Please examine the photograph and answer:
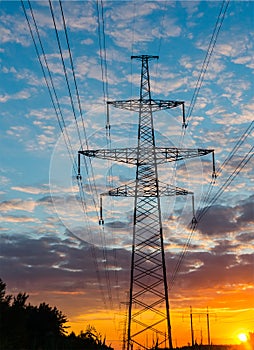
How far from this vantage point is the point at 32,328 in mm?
81125

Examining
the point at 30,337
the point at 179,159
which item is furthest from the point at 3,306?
the point at 179,159

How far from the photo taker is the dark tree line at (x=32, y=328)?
59.8m

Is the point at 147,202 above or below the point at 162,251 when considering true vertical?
above

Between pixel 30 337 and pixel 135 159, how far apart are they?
171 ft

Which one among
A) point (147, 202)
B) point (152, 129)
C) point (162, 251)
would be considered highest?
point (152, 129)

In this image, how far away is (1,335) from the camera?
5675cm

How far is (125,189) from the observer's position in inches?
1252

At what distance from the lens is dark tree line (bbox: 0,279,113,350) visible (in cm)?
5981

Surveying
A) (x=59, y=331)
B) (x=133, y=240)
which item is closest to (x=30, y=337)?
(x=59, y=331)

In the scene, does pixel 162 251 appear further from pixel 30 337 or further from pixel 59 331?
pixel 59 331

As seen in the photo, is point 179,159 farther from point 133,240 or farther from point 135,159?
point 133,240

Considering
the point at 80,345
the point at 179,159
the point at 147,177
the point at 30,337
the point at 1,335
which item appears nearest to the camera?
the point at 179,159

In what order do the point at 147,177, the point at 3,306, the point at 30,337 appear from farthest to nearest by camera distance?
the point at 30,337 → the point at 3,306 → the point at 147,177

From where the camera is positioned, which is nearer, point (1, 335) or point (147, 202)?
point (147, 202)
